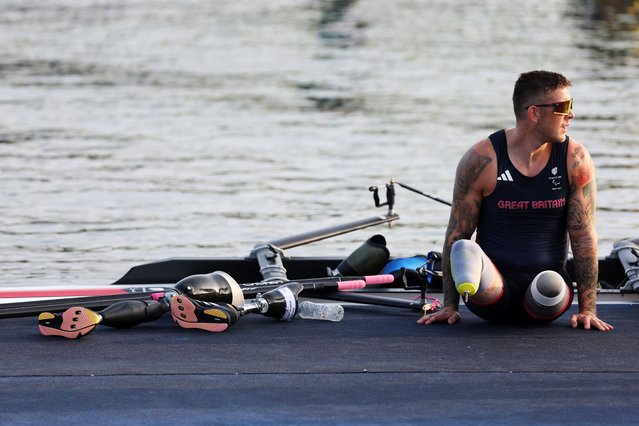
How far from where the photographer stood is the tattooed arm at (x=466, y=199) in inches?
229

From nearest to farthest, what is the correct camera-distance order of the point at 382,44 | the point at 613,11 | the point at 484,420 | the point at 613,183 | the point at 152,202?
the point at 484,420 < the point at 152,202 < the point at 613,183 < the point at 382,44 < the point at 613,11

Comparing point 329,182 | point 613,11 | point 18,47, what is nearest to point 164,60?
point 18,47

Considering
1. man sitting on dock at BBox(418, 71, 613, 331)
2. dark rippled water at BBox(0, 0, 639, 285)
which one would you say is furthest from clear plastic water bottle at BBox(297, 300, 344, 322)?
dark rippled water at BBox(0, 0, 639, 285)

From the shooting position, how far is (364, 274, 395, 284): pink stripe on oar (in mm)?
6840

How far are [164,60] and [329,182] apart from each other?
13046 millimetres

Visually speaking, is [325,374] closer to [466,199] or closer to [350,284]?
[466,199]

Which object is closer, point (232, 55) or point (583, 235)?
point (583, 235)

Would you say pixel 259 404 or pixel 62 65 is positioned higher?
pixel 62 65

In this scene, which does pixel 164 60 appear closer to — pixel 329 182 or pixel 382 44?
pixel 382 44

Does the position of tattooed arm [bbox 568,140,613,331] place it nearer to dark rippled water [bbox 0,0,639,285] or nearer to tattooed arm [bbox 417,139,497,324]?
tattooed arm [bbox 417,139,497,324]

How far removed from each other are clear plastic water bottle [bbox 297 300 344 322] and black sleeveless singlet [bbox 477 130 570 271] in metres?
0.78

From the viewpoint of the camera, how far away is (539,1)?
1740 inches

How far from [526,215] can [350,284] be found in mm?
1189

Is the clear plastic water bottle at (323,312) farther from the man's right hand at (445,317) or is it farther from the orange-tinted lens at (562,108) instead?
the orange-tinted lens at (562,108)
